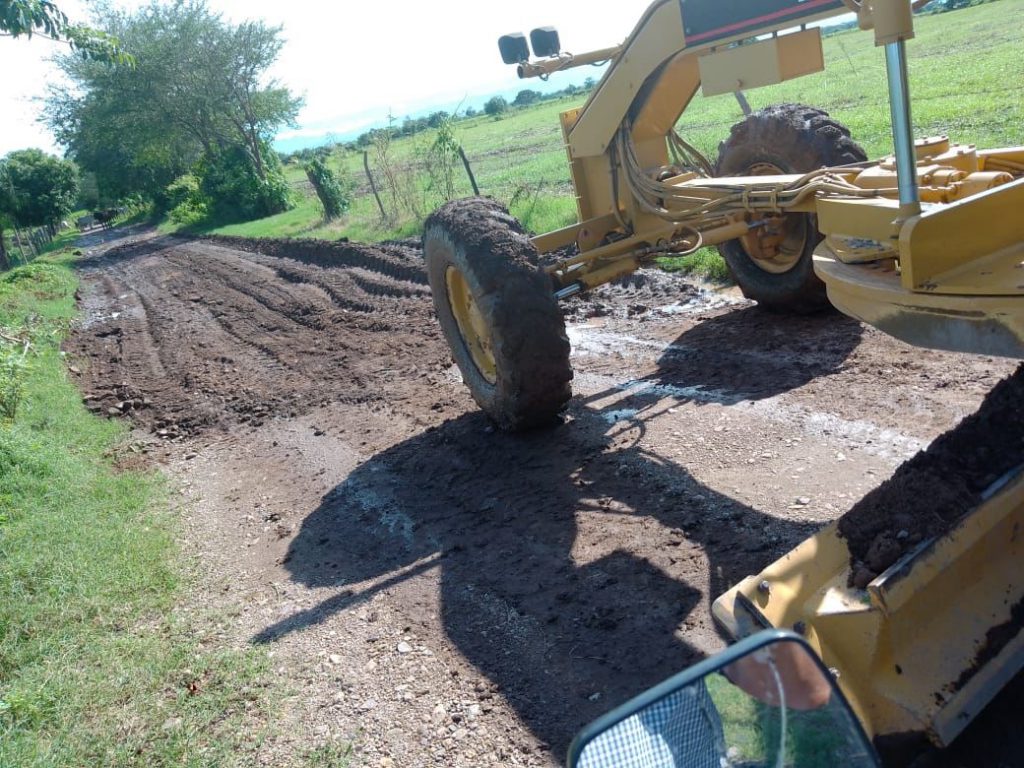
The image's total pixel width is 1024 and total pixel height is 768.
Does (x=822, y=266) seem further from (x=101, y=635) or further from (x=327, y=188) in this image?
(x=327, y=188)

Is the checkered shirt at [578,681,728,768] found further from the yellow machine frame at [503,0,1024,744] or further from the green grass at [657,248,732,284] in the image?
the green grass at [657,248,732,284]

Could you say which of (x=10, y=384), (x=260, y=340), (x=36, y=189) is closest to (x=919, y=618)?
(x=10, y=384)

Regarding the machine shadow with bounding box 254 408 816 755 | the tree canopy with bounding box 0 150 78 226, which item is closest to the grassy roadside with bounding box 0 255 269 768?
the machine shadow with bounding box 254 408 816 755

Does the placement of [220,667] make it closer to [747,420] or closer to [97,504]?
[97,504]

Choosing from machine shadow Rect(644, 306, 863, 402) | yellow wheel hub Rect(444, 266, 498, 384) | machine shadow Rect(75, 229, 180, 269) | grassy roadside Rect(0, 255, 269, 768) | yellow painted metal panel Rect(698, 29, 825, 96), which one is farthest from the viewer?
machine shadow Rect(75, 229, 180, 269)

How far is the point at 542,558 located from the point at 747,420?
5.81 ft

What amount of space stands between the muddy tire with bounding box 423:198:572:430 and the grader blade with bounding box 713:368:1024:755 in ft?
9.80

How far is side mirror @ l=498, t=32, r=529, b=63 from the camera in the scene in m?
6.51

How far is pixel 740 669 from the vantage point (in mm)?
1637

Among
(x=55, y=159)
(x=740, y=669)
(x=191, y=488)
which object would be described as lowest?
(x=191, y=488)

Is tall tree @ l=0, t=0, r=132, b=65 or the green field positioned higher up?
tall tree @ l=0, t=0, r=132, b=65

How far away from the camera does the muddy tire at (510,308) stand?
17.8 ft

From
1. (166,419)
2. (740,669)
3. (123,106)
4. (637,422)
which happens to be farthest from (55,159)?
(740,669)

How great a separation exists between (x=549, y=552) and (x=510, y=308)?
1.60 meters
